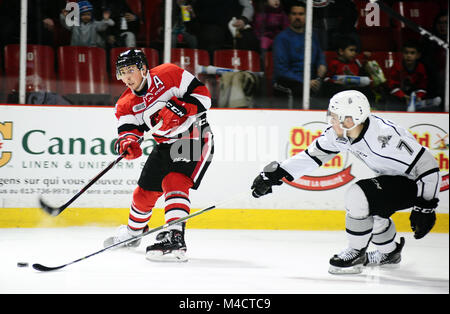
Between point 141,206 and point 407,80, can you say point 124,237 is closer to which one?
point 141,206

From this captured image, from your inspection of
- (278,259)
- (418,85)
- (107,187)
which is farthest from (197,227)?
(418,85)

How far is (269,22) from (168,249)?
2156 millimetres

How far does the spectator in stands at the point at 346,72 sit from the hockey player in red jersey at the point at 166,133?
55.1 inches

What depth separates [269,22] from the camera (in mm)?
4527

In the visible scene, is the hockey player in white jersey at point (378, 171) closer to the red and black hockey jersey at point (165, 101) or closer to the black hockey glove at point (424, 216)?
the black hockey glove at point (424, 216)

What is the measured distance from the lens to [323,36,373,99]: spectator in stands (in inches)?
172

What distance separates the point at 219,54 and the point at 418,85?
152 cm

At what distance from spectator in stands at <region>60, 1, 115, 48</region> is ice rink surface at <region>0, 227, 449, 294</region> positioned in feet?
4.37

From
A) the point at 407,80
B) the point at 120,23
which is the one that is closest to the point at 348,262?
the point at 407,80

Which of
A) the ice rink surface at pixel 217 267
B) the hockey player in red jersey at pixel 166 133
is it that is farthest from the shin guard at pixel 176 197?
the ice rink surface at pixel 217 267

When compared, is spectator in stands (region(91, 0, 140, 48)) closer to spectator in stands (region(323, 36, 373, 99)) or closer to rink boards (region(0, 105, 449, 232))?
rink boards (region(0, 105, 449, 232))

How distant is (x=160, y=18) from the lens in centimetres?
438

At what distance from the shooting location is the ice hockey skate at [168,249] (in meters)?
3.14

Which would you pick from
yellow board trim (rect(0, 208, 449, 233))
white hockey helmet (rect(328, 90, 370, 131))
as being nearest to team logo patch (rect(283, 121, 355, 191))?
yellow board trim (rect(0, 208, 449, 233))
